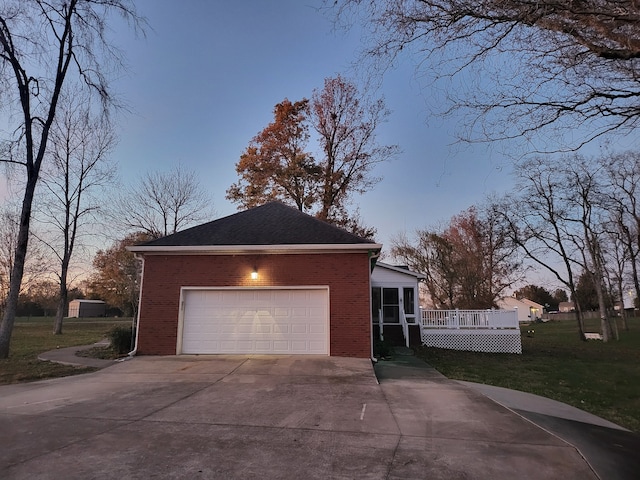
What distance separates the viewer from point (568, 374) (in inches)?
448

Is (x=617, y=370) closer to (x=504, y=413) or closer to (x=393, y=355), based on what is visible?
(x=393, y=355)

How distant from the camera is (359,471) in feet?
12.7

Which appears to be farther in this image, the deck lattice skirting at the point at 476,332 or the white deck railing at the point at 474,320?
the white deck railing at the point at 474,320

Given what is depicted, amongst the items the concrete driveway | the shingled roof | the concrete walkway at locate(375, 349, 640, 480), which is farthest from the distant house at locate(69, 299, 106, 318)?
the concrete walkway at locate(375, 349, 640, 480)

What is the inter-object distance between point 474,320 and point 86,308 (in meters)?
60.8

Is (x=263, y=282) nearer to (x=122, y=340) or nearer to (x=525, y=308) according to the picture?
(x=122, y=340)

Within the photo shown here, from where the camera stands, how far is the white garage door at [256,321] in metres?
11.2

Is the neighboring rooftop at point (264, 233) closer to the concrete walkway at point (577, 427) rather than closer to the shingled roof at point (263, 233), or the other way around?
the shingled roof at point (263, 233)

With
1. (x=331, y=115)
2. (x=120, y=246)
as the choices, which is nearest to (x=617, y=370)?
(x=331, y=115)

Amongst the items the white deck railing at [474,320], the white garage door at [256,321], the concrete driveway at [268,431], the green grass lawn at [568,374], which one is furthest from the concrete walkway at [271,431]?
the white deck railing at [474,320]

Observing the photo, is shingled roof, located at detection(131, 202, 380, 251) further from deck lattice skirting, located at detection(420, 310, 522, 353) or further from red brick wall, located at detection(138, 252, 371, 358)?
deck lattice skirting, located at detection(420, 310, 522, 353)

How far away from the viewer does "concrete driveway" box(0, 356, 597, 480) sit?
3.90m

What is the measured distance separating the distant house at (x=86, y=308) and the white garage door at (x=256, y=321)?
5780cm

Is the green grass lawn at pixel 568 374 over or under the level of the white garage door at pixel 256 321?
under
